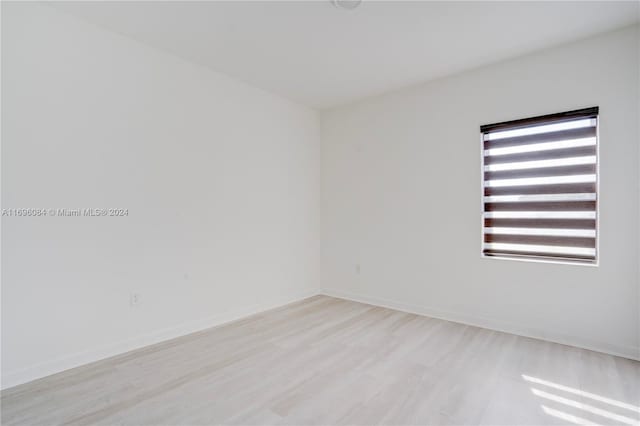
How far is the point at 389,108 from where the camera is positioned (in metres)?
4.29

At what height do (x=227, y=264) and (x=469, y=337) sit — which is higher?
(x=227, y=264)

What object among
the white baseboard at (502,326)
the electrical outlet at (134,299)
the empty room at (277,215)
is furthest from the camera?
the electrical outlet at (134,299)

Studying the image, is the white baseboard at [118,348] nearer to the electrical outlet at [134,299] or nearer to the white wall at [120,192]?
the white wall at [120,192]

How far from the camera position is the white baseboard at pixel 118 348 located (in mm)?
2367

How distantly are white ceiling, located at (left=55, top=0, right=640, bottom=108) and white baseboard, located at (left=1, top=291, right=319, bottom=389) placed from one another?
277 cm

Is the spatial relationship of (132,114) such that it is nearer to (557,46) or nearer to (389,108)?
(389,108)

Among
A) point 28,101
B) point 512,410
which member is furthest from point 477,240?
point 28,101

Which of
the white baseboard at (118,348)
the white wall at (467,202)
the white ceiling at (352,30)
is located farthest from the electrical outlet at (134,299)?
the white wall at (467,202)

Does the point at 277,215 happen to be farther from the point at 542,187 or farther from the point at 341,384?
the point at 542,187

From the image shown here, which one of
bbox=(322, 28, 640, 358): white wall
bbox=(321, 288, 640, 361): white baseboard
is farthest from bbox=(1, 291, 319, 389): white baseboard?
bbox=(322, 28, 640, 358): white wall

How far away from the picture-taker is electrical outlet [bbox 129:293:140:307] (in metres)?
2.95

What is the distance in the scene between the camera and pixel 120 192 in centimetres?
291

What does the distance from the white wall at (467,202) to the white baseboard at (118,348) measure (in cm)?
169

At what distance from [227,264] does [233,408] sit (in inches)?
75.1
